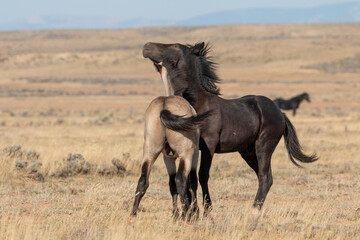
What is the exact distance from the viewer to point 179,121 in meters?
7.13

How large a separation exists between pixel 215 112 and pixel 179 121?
1052 mm

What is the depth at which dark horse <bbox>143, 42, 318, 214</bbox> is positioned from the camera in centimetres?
797

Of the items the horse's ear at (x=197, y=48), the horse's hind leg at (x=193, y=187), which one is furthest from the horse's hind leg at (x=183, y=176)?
the horse's ear at (x=197, y=48)

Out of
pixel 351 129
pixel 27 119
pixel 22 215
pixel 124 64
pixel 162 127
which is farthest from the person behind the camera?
pixel 124 64

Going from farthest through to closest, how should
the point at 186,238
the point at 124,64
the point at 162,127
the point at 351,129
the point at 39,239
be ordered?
the point at 124,64 → the point at 351,129 → the point at 162,127 → the point at 186,238 → the point at 39,239

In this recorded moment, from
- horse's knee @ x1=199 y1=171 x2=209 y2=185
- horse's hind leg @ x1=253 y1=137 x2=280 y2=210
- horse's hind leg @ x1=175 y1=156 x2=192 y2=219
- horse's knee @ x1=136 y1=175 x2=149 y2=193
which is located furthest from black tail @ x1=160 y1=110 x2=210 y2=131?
horse's hind leg @ x1=253 y1=137 x2=280 y2=210

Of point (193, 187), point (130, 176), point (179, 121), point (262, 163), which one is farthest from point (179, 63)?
point (130, 176)

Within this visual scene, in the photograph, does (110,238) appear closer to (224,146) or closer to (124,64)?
(224,146)

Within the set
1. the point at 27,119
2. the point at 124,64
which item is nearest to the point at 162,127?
the point at 27,119

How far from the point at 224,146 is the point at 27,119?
22.3m

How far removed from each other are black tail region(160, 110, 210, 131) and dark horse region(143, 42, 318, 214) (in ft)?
2.03

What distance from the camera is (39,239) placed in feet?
20.6

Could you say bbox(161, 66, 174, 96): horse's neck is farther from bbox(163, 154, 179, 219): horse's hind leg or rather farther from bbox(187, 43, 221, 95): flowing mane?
bbox(163, 154, 179, 219): horse's hind leg

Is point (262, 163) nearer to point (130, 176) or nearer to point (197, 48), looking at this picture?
point (197, 48)
